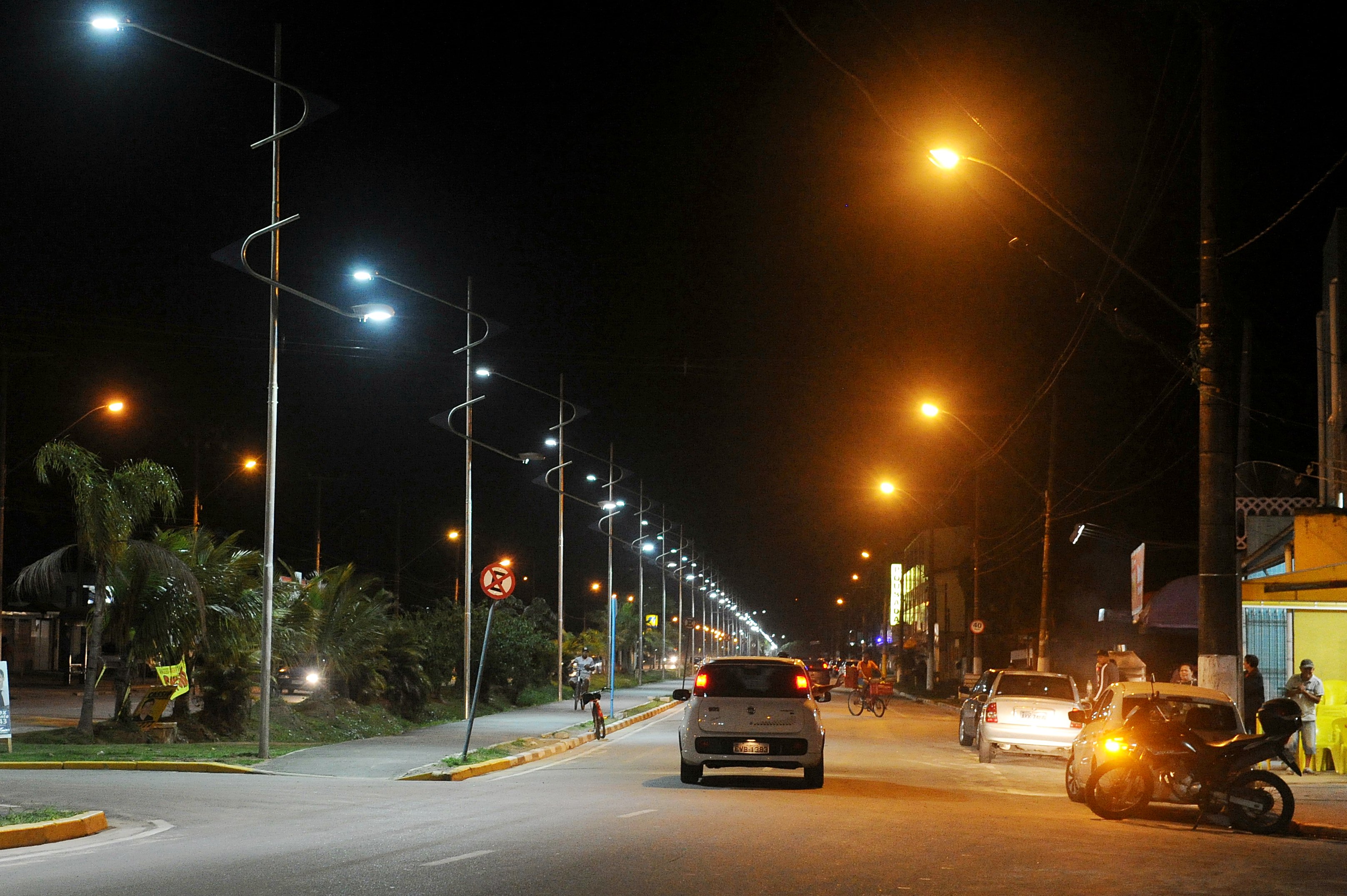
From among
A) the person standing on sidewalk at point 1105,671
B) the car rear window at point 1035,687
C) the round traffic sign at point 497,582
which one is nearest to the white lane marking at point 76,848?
the round traffic sign at point 497,582

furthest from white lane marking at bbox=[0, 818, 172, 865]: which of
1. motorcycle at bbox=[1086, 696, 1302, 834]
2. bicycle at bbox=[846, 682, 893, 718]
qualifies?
bicycle at bbox=[846, 682, 893, 718]

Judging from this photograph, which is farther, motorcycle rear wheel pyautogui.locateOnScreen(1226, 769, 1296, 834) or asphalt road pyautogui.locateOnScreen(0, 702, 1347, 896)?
motorcycle rear wheel pyautogui.locateOnScreen(1226, 769, 1296, 834)

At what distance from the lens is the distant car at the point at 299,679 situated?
31.0m

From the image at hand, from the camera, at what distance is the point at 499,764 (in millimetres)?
21656

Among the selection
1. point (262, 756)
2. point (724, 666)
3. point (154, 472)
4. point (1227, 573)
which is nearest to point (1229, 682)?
point (1227, 573)

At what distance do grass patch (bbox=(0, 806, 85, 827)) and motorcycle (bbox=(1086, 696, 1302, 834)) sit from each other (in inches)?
416

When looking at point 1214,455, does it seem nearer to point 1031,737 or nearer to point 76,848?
point 1031,737

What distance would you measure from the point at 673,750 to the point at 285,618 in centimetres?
900

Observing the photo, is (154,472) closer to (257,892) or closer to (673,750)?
(673,750)

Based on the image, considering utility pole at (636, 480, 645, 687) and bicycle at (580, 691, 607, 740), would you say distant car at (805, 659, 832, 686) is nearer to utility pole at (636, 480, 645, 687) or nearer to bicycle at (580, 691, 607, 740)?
utility pole at (636, 480, 645, 687)

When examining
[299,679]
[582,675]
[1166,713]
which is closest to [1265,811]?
[1166,713]

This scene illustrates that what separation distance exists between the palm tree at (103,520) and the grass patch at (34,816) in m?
10.0

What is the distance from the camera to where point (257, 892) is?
888cm

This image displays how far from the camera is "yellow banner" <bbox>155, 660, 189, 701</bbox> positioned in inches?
967
